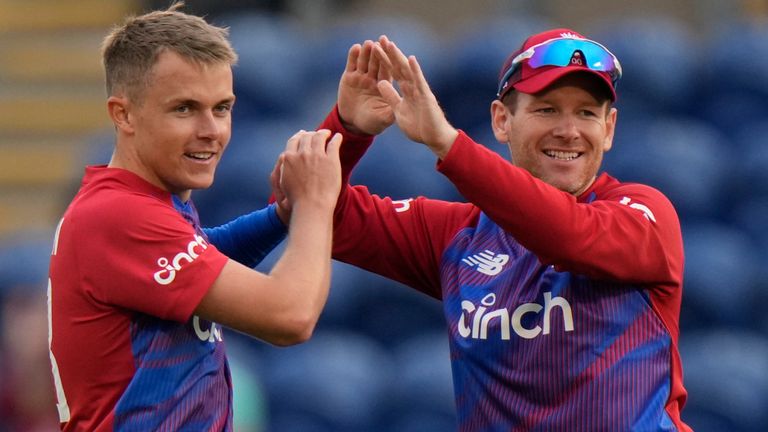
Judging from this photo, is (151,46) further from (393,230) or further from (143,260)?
(393,230)

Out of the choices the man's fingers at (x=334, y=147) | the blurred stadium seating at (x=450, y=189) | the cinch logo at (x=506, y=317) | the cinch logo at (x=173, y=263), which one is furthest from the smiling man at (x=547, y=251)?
the blurred stadium seating at (x=450, y=189)

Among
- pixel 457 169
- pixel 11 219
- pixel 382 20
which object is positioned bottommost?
pixel 11 219

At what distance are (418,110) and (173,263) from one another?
0.65 m

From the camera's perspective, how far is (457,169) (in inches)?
126

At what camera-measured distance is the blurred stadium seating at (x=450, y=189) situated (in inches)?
252

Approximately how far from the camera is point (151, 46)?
3.23 m

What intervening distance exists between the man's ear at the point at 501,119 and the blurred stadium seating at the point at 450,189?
8.08ft

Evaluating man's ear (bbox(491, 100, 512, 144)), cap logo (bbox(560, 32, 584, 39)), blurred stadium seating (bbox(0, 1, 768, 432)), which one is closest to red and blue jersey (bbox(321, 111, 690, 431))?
man's ear (bbox(491, 100, 512, 144))

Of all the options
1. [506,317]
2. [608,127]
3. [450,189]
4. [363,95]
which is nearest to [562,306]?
[506,317]

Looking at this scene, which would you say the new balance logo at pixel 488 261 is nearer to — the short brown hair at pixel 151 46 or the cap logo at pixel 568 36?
the cap logo at pixel 568 36

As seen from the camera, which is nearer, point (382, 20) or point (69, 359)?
point (69, 359)

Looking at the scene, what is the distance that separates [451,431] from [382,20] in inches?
101

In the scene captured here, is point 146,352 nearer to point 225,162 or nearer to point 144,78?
point 144,78

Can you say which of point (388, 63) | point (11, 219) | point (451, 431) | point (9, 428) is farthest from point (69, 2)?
point (388, 63)
